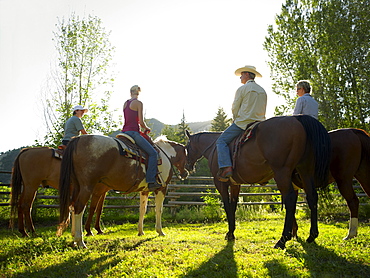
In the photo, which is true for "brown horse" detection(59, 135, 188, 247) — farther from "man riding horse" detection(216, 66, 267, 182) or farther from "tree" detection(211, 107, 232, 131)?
"tree" detection(211, 107, 232, 131)

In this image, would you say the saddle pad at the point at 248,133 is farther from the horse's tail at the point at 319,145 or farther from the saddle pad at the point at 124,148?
the saddle pad at the point at 124,148

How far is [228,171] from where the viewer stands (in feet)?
18.0

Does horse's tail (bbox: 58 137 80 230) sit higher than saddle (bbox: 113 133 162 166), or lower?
lower

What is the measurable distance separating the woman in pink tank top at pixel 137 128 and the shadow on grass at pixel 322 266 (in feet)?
9.97

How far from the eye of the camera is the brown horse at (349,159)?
5.41 m

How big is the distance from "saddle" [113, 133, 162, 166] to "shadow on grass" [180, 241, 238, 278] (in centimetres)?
256

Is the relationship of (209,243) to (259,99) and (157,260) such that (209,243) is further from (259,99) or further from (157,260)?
A: (259,99)

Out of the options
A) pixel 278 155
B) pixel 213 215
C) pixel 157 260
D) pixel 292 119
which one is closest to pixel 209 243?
pixel 157 260

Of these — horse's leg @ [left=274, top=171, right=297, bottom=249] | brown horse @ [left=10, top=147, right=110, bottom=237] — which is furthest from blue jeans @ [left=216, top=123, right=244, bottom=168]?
brown horse @ [left=10, top=147, right=110, bottom=237]

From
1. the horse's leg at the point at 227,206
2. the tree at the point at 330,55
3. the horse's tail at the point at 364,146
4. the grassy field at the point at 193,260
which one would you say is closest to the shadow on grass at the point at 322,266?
the grassy field at the point at 193,260

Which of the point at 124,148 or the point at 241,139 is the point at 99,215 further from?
the point at 241,139

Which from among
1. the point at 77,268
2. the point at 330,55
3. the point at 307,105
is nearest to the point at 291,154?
the point at 307,105

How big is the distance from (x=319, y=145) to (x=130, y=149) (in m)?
3.35

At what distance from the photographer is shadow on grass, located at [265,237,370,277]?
3.24m
